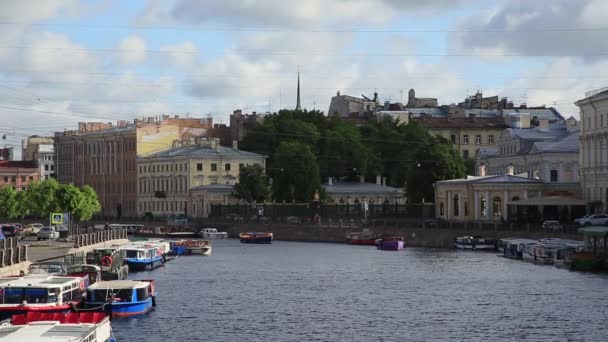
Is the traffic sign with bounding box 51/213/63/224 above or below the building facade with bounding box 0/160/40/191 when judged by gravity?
below

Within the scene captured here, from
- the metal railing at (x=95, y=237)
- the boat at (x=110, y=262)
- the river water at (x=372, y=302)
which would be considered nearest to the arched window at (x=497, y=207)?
the river water at (x=372, y=302)

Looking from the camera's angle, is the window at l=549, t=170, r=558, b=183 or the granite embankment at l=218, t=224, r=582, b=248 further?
the window at l=549, t=170, r=558, b=183

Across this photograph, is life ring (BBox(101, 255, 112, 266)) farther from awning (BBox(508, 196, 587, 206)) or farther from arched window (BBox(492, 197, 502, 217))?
arched window (BBox(492, 197, 502, 217))

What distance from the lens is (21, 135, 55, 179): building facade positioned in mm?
183750

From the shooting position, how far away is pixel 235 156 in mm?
136750

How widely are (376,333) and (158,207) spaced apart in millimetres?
100979

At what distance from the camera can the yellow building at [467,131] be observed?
147625 mm

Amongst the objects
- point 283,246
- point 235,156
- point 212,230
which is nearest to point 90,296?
point 283,246

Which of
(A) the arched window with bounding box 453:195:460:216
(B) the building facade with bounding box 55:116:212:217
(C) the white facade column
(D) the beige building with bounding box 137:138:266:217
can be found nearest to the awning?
(C) the white facade column

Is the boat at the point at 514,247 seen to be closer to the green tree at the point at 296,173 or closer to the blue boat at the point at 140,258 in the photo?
the blue boat at the point at 140,258

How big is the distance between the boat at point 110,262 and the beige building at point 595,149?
34.1 meters

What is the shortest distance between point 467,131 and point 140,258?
7903cm

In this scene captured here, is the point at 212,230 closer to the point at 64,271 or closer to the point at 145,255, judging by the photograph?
the point at 145,255

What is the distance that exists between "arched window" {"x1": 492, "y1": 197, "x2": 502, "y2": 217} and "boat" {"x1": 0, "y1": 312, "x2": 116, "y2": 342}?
6574 centimetres
